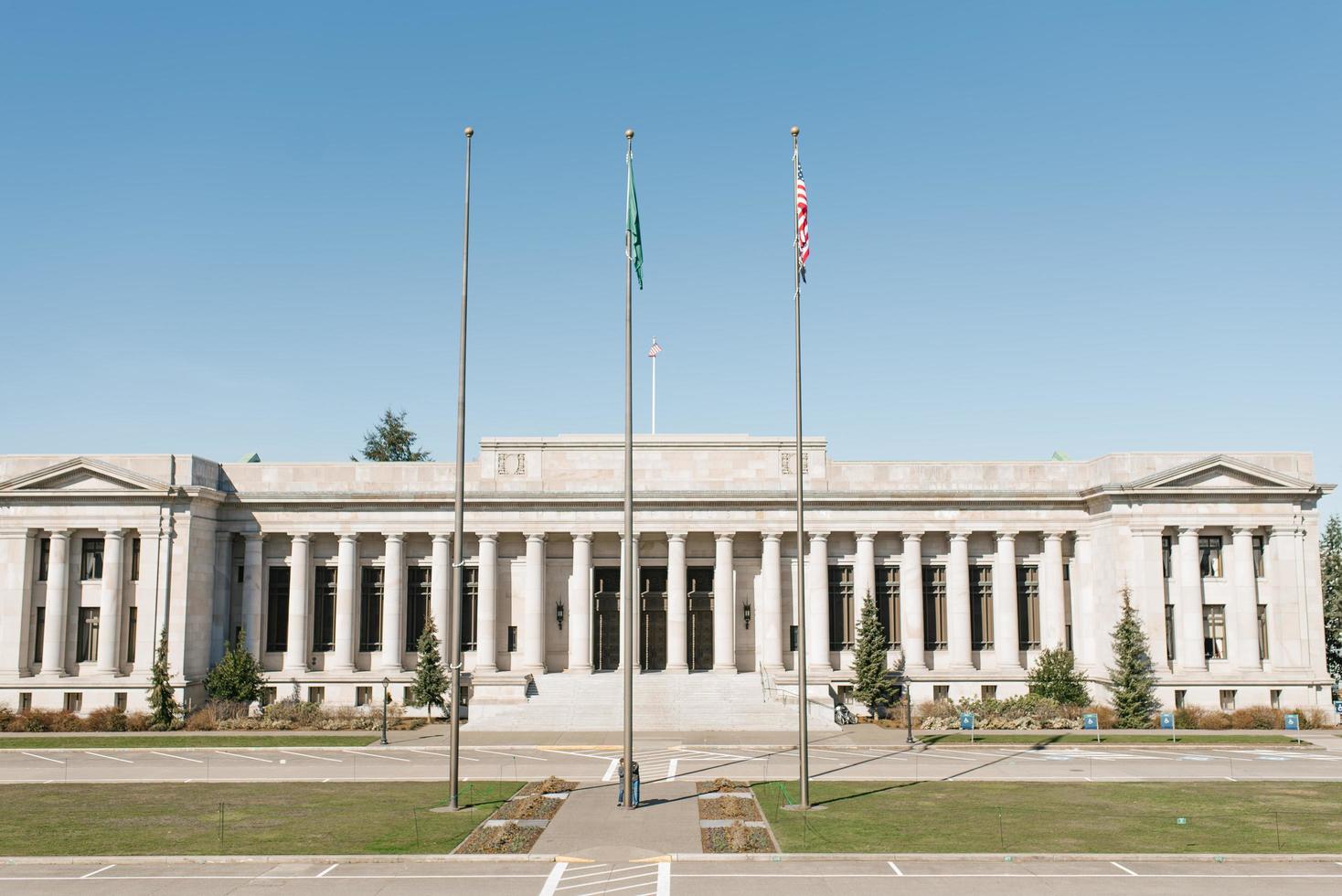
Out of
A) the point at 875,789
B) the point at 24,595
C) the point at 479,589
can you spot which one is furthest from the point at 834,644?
the point at 24,595

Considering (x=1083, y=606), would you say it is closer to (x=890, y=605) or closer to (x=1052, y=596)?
(x=1052, y=596)

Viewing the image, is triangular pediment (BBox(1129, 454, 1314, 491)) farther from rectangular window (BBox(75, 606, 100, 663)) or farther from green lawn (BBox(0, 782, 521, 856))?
rectangular window (BBox(75, 606, 100, 663))

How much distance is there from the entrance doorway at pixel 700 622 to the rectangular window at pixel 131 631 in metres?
28.5

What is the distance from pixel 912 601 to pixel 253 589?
35.1 m

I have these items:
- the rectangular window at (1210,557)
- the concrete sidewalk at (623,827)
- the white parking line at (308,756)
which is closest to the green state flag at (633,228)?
the concrete sidewalk at (623,827)

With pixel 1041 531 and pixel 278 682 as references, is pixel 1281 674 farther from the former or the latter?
pixel 278 682

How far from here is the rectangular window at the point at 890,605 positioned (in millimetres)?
60062

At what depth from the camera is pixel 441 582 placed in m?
59.5

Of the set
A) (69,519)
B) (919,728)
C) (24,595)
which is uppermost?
(69,519)

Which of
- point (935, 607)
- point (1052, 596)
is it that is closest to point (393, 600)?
point (935, 607)

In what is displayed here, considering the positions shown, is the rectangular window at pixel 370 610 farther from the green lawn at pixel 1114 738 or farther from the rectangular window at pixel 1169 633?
the rectangular window at pixel 1169 633

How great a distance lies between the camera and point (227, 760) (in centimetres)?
4125

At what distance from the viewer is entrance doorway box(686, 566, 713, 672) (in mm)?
61062

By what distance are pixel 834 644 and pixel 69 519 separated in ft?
131
